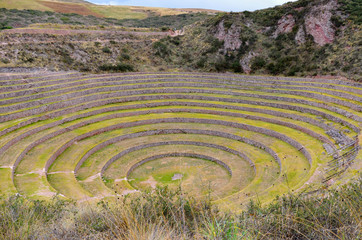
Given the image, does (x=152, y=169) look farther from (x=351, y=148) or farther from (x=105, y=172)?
(x=351, y=148)

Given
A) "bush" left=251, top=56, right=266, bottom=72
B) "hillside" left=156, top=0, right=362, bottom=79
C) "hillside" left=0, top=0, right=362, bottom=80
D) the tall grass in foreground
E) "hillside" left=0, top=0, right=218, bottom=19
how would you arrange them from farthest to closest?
1. "hillside" left=0, top=0, right=218, bottom=19
2. "bush" left=251, top=56, right=266, bottom=72
3. "hillside" left=156, top=0, right=362, bottom=79
4. "hillside" left=0, top=0, right=362, bottom=80
5. the tall grass in foreground

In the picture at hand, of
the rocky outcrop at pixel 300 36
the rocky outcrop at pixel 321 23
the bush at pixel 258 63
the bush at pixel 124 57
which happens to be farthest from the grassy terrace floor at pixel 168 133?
the rocky outcrop at pixel 321 23

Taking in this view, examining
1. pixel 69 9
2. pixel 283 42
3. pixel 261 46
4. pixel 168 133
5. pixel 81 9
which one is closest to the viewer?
pixel 168 133

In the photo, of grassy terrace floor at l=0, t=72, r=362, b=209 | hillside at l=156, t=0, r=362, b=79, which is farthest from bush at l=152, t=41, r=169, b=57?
grassy terrace floor at l=0, t=72, r=362, b=209

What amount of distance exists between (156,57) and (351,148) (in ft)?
101

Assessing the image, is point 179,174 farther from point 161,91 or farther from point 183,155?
point 161,91

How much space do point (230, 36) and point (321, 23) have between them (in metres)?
12.5

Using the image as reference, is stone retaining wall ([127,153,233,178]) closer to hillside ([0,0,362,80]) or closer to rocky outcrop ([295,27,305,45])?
hillside ([0,0,362,80])

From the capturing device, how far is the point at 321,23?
35969mm

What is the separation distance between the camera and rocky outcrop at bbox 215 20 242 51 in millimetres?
40719

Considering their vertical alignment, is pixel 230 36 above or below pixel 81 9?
below

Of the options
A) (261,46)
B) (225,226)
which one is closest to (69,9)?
(261,46)

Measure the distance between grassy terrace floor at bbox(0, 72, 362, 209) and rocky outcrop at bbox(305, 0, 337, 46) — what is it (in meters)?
8.79

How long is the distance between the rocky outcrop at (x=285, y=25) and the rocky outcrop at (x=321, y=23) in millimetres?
2423
